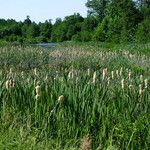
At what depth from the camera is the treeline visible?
194 ft

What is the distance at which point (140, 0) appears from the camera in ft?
286

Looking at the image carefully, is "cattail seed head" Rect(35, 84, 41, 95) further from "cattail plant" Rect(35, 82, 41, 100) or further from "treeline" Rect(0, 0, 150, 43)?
"treeline" Rect(0, 0, 150, 43)

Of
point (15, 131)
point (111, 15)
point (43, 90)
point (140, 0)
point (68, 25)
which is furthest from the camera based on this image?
point (68, 25)

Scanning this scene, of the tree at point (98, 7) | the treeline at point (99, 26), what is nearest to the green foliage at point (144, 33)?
the treeline at point (99, 26)

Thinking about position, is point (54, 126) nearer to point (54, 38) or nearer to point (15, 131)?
point (15, 131)

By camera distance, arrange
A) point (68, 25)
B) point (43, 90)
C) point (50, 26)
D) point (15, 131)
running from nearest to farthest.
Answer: point (15, 131) < point (43, 90) < point (68, 25) < point (50, 26)

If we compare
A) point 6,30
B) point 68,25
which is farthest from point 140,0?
point 6,30

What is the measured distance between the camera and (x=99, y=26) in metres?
77.6

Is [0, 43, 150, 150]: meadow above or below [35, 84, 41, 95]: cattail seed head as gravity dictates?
below

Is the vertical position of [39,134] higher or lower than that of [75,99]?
lower

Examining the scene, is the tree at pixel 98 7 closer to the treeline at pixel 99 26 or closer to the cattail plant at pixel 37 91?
the treeline at pixel 99 26

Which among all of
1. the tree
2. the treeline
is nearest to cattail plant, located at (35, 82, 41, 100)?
the treeline

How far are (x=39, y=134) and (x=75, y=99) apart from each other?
0.60m

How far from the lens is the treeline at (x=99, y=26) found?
5911 cm
